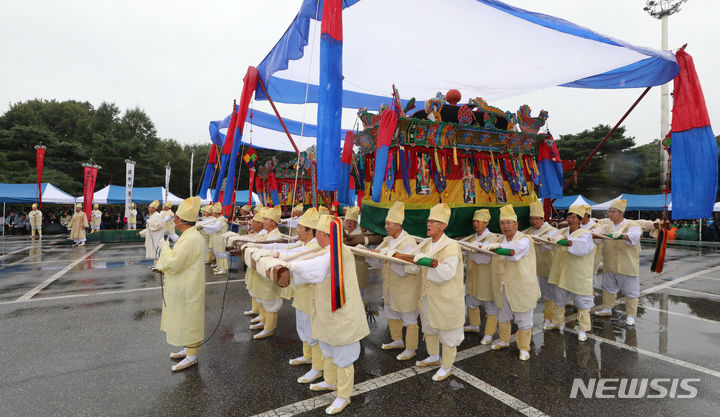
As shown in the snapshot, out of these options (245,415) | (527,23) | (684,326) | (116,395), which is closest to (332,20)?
(527,23)

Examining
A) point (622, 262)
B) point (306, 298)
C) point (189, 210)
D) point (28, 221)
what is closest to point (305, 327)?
point (306, 298)

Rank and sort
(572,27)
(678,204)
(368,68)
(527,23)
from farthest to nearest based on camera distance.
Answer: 1. (368,68)
2. (678,204)
3. (527,23)
4. (572,27)

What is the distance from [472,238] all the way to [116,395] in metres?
4.77

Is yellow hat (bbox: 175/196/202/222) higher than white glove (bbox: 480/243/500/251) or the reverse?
higher

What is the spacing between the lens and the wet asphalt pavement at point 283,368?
10.2ft

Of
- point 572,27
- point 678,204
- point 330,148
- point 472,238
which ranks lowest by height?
point 472,238

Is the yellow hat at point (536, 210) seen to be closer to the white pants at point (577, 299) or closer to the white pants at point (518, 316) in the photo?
the white pants at point (577, 299)

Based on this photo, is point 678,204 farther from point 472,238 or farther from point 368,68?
point 368,68

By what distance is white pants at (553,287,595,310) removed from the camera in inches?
190

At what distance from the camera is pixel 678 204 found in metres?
5.04

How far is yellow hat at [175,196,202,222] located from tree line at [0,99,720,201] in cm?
2518

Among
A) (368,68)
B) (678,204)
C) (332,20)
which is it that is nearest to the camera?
(332,20)

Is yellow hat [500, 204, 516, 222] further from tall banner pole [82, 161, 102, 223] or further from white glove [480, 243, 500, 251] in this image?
tall banner pole [82, 161, 102, 223]

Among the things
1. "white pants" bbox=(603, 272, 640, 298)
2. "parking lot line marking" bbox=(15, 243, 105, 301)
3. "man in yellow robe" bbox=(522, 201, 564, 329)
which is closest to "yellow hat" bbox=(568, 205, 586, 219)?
"man in yellow robe" bbox=(522, 201, 564, 329)
